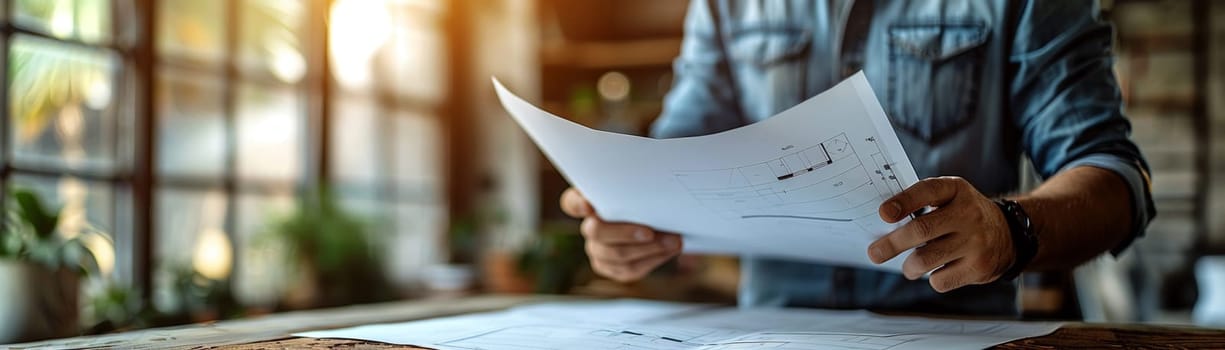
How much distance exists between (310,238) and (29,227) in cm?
159

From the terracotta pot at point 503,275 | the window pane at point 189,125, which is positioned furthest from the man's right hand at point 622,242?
the terracotta pot at point 503,275

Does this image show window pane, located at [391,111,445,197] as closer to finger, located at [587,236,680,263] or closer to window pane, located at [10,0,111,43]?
window pane, located at [10,0,111,43]

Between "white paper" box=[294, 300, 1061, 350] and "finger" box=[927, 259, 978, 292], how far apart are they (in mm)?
40

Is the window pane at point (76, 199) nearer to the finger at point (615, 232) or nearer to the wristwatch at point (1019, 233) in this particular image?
the finger at point (615, 232)

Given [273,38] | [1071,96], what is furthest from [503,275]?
[1071,96]

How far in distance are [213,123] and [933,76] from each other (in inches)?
100

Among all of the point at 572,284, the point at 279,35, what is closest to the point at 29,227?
the point at 279,35

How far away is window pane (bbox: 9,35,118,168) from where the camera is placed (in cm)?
247

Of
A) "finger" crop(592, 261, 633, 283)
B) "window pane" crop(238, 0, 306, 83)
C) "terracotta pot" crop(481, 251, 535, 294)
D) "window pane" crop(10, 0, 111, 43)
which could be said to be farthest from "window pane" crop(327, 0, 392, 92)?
"finger" crop(592, 261, 633, 283)

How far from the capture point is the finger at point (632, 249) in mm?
1131

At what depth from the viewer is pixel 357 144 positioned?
404 cm

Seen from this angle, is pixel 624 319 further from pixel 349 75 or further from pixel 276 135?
pixel 349 75

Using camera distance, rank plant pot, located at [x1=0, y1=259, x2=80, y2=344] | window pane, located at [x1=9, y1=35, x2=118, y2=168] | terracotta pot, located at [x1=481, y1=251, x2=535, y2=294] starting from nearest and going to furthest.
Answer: plant pot, located at [x1=0, y1=259, x2=80, y2=344]
window pane, located at [x1=9, y1=35, x2=118, y2=168]
terracotta pot, located at [x1=481, y1=251, x2=535, y2=294]

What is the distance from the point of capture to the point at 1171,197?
4875 mm
